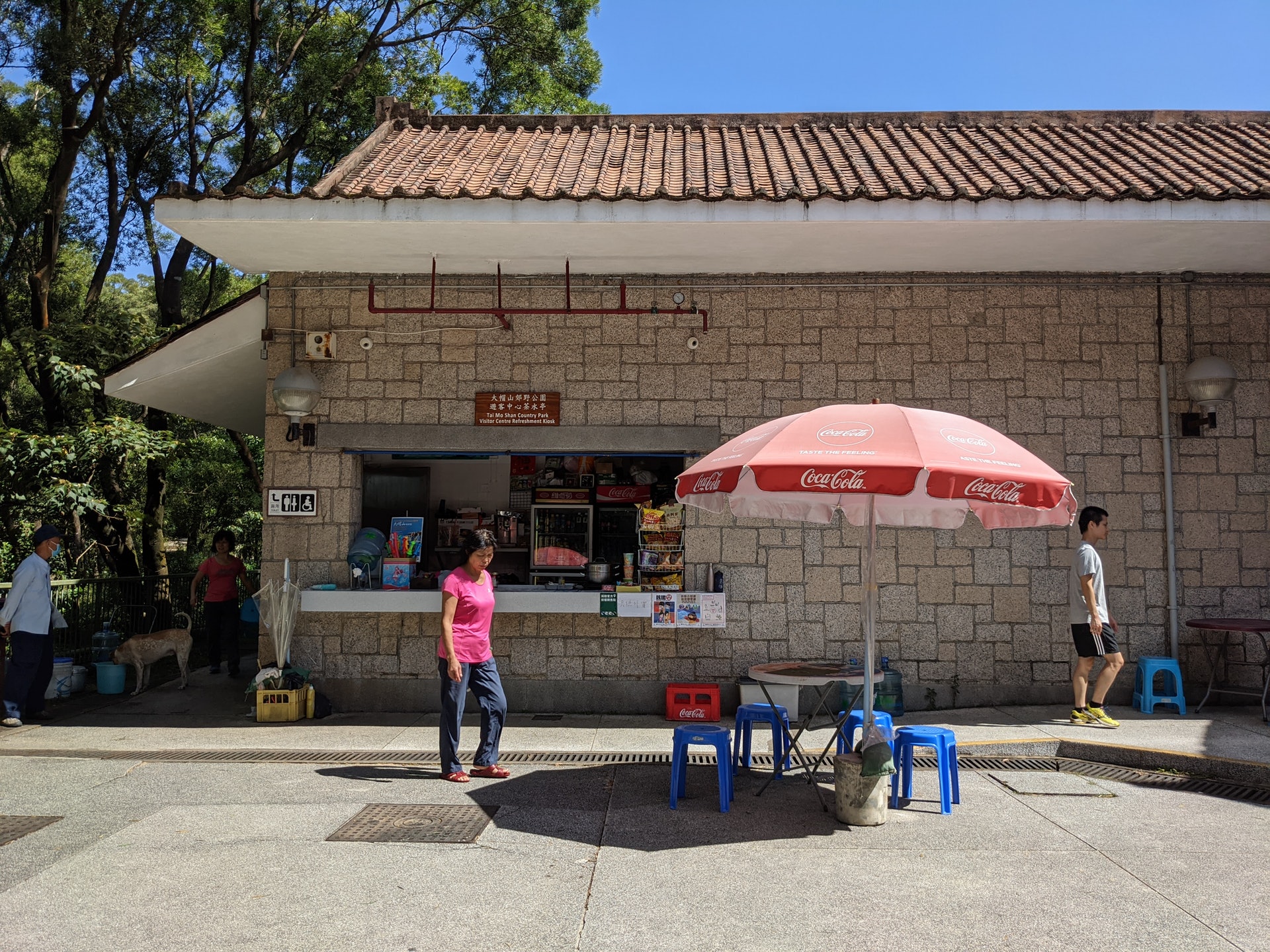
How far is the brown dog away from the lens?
34.0ft

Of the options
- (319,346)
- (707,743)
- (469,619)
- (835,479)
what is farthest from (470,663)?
(319,346)

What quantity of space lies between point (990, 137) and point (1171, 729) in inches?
258

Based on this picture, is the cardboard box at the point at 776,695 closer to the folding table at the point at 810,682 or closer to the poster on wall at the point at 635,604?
the poster on wall at the point at 635,604

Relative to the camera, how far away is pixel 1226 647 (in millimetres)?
9086

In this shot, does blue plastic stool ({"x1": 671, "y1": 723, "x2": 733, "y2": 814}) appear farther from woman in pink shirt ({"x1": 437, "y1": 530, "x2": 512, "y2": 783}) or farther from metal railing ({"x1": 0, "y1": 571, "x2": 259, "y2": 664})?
metal railing ({"x1": 0, "y1": 571, "x2": 259, "y2": 664})

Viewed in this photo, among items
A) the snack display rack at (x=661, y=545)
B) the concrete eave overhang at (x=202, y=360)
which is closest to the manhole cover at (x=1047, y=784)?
the snack display rack at (x=661, y=545)

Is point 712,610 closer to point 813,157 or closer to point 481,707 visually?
point 481,707

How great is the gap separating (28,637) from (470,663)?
4940 millimetres

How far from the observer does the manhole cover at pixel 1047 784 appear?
6.54 meters

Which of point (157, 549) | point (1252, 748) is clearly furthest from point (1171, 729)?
point (157, 549)

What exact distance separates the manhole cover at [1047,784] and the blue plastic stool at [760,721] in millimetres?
1567

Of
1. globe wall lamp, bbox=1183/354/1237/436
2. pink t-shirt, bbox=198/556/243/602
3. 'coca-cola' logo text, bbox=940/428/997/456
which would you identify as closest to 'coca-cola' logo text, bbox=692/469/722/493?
'coca-cola' logo text, bbox=940/428/997/456

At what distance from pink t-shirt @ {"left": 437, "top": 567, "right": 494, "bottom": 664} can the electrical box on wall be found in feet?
11.5

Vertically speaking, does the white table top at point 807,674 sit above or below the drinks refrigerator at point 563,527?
below
